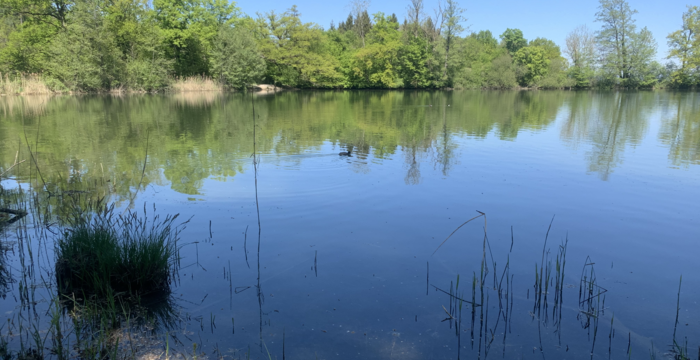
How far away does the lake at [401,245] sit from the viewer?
11.4ft

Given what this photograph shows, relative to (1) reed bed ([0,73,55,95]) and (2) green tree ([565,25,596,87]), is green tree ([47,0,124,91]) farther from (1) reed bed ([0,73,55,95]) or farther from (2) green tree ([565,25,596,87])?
(2) green tree ([565,25,596,87])

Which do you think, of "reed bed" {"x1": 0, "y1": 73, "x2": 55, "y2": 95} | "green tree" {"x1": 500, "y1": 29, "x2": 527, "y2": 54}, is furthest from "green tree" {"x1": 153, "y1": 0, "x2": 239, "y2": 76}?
"green tree" {"x1": 500, "y1": 29, "x2": 527, "y2": 54}

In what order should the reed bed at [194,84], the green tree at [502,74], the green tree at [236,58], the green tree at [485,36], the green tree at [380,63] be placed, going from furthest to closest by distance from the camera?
the green tree at [485,36]
the green tree at [502,74]
the green tree at [380,63]
the green tree at [236,58]
the reed bed at [194,84]

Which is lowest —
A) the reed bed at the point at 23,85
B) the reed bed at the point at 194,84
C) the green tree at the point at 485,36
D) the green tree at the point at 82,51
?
the reed bed at the point at 23,85

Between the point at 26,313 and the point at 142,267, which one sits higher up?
the point at 142,267

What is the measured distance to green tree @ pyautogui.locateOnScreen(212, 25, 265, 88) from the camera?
43.3 m

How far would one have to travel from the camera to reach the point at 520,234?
575cm

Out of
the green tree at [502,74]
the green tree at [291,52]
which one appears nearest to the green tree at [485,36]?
the green tree at [502,74]

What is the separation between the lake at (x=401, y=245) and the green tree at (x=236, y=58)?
32613mm

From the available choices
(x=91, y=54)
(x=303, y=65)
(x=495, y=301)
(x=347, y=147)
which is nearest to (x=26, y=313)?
(x=495, y=301)

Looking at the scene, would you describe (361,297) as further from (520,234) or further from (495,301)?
(520,234)

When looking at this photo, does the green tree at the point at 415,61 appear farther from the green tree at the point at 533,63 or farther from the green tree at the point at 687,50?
the green tree at the point at 687,50

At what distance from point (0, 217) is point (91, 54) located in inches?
1277

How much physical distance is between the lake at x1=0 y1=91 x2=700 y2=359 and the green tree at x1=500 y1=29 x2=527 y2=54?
79489 millimetres
